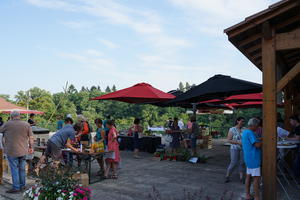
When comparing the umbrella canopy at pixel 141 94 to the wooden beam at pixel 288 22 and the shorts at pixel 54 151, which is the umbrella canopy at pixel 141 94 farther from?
the wooden beam at pixel 288 22

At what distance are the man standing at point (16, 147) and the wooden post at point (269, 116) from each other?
468 centimetres

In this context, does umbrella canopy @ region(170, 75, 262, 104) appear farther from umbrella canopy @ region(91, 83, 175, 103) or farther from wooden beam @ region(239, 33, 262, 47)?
wooden beam @ region(239, 33, 262, 47)

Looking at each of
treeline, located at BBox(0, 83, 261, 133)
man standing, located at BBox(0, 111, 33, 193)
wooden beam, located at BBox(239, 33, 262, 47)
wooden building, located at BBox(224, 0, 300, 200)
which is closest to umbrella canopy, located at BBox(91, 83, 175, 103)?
man standing, located at BBox(0, 111, 33, 193)

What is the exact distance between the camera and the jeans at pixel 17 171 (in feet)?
18.8

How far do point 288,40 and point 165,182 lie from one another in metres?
3.96

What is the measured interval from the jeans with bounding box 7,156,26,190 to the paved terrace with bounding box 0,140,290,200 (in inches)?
12.1

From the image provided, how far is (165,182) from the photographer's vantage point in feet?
21.4

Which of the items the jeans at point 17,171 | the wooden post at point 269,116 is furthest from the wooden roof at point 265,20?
the jeans at point 17,171

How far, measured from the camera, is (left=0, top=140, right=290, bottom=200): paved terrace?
551 cm

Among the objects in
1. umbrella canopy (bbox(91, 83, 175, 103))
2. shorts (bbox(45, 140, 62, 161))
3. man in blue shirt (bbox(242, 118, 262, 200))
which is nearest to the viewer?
man in blue shirt (bbox(242, 118, 262, 200))

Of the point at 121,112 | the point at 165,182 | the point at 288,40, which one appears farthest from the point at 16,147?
the point at 121,112

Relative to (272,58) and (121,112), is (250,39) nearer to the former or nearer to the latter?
(272,58)

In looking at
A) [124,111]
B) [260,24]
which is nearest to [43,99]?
[124,111]

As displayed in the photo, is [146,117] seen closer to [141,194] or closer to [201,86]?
[201,86]
